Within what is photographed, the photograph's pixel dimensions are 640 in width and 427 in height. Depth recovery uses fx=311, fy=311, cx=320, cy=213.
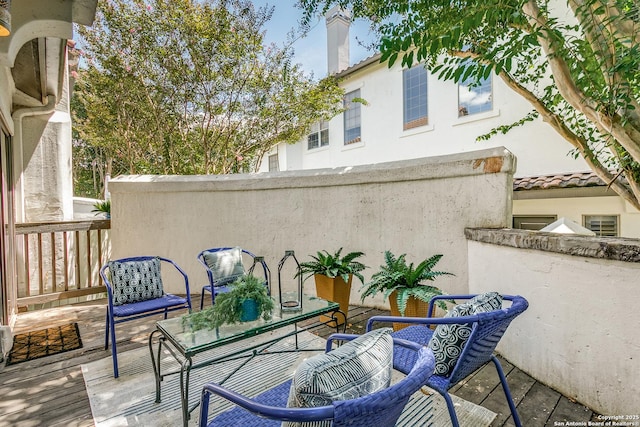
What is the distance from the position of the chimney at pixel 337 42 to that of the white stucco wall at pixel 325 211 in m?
6.35

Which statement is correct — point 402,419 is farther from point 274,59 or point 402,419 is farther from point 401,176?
point 274,59

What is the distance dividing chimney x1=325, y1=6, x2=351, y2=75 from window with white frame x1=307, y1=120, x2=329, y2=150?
5.00 ft

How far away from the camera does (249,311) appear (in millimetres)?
2154

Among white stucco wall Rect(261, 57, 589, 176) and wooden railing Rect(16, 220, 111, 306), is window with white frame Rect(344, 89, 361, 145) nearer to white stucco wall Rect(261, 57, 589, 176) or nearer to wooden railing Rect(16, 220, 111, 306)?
white stucco wall Rect(261, 57, 589, 176)

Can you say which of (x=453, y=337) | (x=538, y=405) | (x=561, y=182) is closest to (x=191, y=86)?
(x=453, y=337)

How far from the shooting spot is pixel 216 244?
424 centimetres

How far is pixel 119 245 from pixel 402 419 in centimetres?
404

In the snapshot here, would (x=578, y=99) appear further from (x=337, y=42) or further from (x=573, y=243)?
(x=337, y=42)

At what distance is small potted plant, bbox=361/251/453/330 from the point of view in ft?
7.81

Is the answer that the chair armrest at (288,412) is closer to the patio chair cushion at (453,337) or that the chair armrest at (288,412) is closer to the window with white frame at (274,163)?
the patio chair cushion at (453,337)

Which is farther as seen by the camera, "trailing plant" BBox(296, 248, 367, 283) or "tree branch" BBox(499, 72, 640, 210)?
"tree branch" BBox(499, 72, 640, 210)

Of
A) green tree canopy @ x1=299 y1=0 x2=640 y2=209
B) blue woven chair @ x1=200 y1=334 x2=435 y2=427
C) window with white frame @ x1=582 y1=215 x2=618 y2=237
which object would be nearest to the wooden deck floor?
blue woven chair @ x1=200 y1=334 x2=435 y2=427

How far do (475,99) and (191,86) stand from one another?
5.51 metres

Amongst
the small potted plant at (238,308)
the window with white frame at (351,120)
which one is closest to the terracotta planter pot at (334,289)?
the small potted plant at (238,308)
